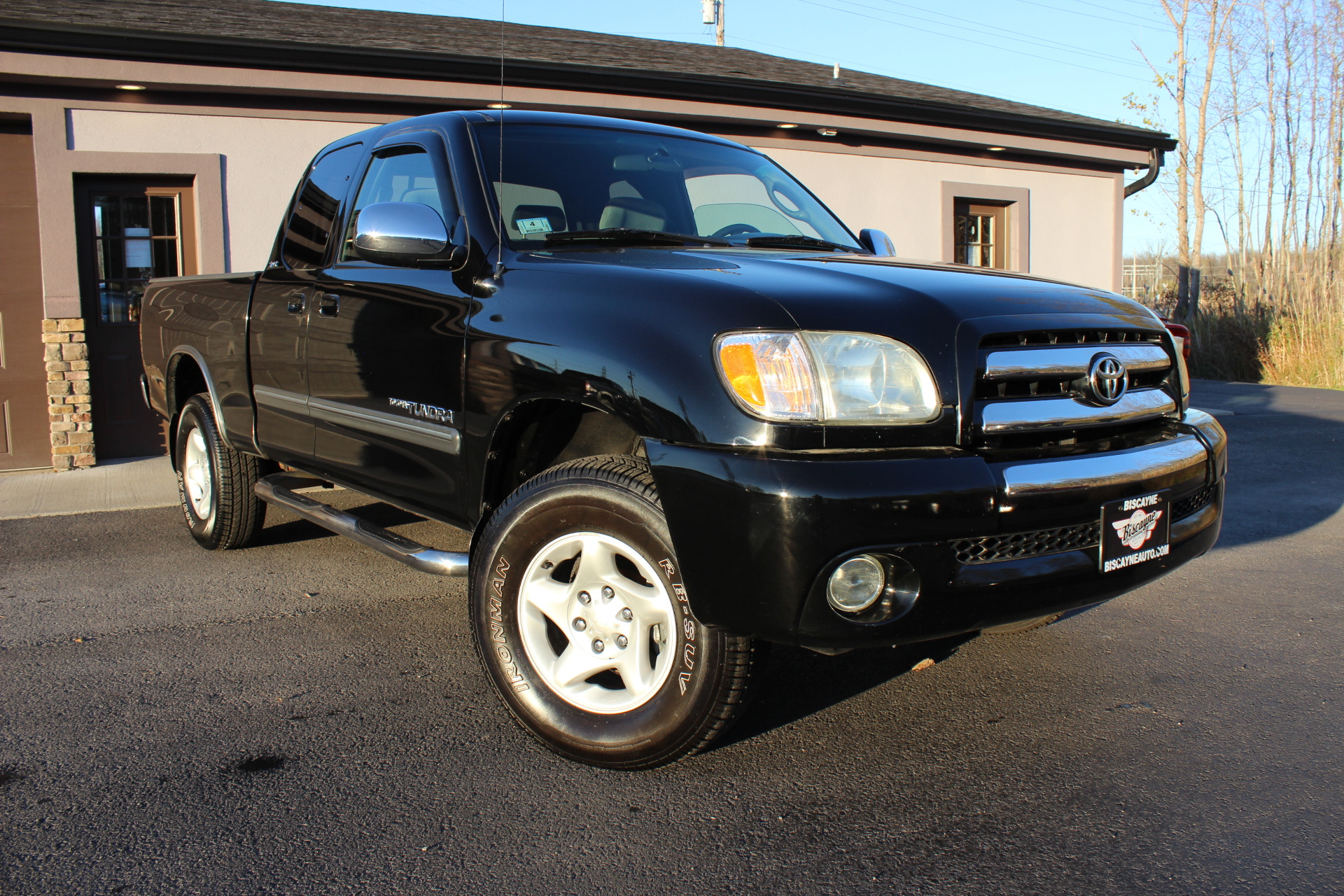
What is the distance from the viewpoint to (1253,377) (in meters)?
15.6

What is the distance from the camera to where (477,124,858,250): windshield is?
3.43m

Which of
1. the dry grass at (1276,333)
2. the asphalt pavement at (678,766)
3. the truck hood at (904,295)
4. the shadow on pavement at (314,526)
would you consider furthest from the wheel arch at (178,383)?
the dry grass at (1276,333)

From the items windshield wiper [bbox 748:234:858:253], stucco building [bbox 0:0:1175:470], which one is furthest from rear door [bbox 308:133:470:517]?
stucco building [bbox 0:0:1175:470]

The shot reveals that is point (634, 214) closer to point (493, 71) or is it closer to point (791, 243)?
point (791, 243)

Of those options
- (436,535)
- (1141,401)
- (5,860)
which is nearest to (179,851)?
(5,860)

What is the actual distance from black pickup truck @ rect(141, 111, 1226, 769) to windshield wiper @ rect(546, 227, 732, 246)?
1 centimetres

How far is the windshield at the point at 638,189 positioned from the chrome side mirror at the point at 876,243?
0.21 feet

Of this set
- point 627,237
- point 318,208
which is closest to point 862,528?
point 627,237

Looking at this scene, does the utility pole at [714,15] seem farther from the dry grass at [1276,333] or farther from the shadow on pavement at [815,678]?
the shadow on pavement at [815,678]

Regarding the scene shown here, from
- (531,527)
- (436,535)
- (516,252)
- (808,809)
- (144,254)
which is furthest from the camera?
(144,254)

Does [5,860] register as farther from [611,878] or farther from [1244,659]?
[1244,659]

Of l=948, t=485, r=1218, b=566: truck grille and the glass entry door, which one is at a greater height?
the glass entry door

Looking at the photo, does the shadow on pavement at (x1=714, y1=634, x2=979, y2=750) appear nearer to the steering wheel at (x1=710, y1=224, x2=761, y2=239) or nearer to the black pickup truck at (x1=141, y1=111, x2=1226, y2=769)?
the black pickup truck at (x1=141, y1=111, x2=1226, y2=769)

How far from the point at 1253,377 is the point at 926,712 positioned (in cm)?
1490
